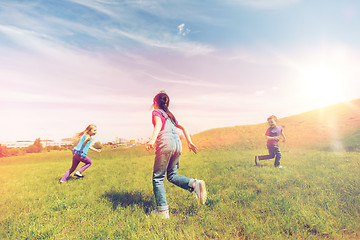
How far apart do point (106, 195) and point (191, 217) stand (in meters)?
2.68

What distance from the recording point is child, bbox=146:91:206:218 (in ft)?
13.3

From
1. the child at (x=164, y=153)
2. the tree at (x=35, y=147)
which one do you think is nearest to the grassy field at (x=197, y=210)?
the child at (x=164, y=153)

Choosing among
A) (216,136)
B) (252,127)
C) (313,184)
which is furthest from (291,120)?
(313,184)

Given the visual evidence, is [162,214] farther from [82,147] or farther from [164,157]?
[82,147]

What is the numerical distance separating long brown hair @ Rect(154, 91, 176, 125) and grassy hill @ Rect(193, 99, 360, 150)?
13.3m

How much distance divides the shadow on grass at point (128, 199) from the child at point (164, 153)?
60 cm

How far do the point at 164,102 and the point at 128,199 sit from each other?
2.57 metres

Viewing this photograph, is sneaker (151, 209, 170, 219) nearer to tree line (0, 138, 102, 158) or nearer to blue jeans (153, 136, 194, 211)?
blue jeans (153, 136, 194, 211)

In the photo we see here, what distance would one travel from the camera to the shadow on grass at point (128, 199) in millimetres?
4684

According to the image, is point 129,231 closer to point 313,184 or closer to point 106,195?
point 106,195

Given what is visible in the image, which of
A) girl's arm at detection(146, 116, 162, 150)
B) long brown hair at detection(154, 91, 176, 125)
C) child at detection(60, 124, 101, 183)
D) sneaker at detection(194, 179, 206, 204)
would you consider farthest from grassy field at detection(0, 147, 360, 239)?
long brown hair at detection(154, 91, 176, 125)

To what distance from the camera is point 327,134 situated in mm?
17766

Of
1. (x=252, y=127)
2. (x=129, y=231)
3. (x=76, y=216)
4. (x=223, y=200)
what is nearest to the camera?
(x=129, y=231)

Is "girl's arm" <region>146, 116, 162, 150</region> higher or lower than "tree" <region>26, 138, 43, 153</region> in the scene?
higher
